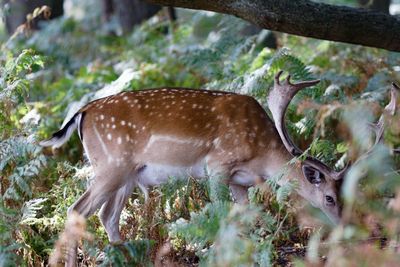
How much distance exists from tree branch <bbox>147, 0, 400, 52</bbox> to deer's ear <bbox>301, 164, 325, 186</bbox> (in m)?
1.19

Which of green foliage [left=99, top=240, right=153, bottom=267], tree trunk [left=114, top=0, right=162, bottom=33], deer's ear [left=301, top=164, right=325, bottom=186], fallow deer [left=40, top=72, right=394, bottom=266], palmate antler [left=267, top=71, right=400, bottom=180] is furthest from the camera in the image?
tree trunk [left=114, top=0, right=162, bottom=33]

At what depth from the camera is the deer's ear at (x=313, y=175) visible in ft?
22.1

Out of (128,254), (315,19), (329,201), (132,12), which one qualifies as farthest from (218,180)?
(132,12)

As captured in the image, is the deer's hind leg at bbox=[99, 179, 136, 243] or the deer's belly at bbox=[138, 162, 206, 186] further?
the deer's belly at bbox=[138, 162, 206, 186]

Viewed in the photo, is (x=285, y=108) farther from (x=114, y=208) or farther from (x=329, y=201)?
(x=114, y=208)

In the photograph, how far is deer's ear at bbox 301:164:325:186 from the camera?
672 cm

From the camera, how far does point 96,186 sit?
270 inches

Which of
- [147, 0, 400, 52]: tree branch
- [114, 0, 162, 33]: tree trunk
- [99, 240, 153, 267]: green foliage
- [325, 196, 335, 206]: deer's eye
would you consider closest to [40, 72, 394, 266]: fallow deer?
[325, 196, 335, 206]: deer's eye

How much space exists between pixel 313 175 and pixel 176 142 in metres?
1.22

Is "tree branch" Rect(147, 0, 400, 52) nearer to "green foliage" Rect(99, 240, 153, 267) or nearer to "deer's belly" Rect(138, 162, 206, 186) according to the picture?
"deer's belly" Rect(138, 162, 206, 186)

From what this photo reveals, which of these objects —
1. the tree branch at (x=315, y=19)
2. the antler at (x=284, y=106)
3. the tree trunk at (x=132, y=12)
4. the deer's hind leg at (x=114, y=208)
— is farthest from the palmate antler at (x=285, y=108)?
the tree trunk at (x=132, y=12)

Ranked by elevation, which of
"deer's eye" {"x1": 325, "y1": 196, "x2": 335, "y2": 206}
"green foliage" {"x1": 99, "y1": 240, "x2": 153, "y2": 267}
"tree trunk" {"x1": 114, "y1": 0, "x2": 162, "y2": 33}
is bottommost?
"tree trunk" {"x1": 114, "y1": 0, "x2": 162, "y2": 33}

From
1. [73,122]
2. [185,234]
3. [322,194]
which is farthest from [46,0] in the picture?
[185,234]

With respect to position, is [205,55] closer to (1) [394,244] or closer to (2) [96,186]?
(2) [96,186]
